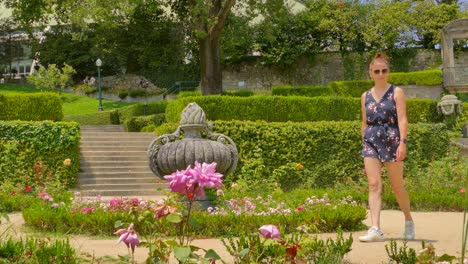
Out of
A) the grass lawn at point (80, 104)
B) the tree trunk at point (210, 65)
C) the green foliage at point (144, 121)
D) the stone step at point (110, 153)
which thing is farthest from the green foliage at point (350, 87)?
the stone step at point (110, 153)

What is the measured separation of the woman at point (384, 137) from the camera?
646 centimetres

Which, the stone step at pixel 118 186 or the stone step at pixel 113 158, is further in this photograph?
the stone step at pixel 113 158

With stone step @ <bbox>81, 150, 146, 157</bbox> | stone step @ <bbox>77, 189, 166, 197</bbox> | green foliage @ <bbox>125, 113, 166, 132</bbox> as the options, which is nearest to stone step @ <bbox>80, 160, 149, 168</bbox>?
stone step @ <bbox>81, 150, 146, 157</bbox>

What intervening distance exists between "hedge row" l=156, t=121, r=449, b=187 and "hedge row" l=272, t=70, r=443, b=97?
35.7 ft

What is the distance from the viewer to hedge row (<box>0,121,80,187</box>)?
14711 mm

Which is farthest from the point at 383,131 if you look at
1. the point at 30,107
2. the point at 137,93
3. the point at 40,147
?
the point at 137,93

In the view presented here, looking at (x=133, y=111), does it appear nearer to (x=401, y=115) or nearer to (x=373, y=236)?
(x=401, y=115)

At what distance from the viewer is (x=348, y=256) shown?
5.33 meters

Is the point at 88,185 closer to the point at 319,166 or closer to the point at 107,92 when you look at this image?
the point at 319,166

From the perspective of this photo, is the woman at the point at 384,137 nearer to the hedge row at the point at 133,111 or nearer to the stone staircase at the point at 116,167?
the stone staircase at the point at 116,167

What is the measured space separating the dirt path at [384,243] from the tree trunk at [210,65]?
1502cm

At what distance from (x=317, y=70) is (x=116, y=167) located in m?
22.4

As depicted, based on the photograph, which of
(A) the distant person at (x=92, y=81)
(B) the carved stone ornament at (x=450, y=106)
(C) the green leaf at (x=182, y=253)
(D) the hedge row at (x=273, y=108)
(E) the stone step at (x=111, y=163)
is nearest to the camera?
(C) the green leaf at (x=182, y=253)

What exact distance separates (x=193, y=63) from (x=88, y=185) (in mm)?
22659
